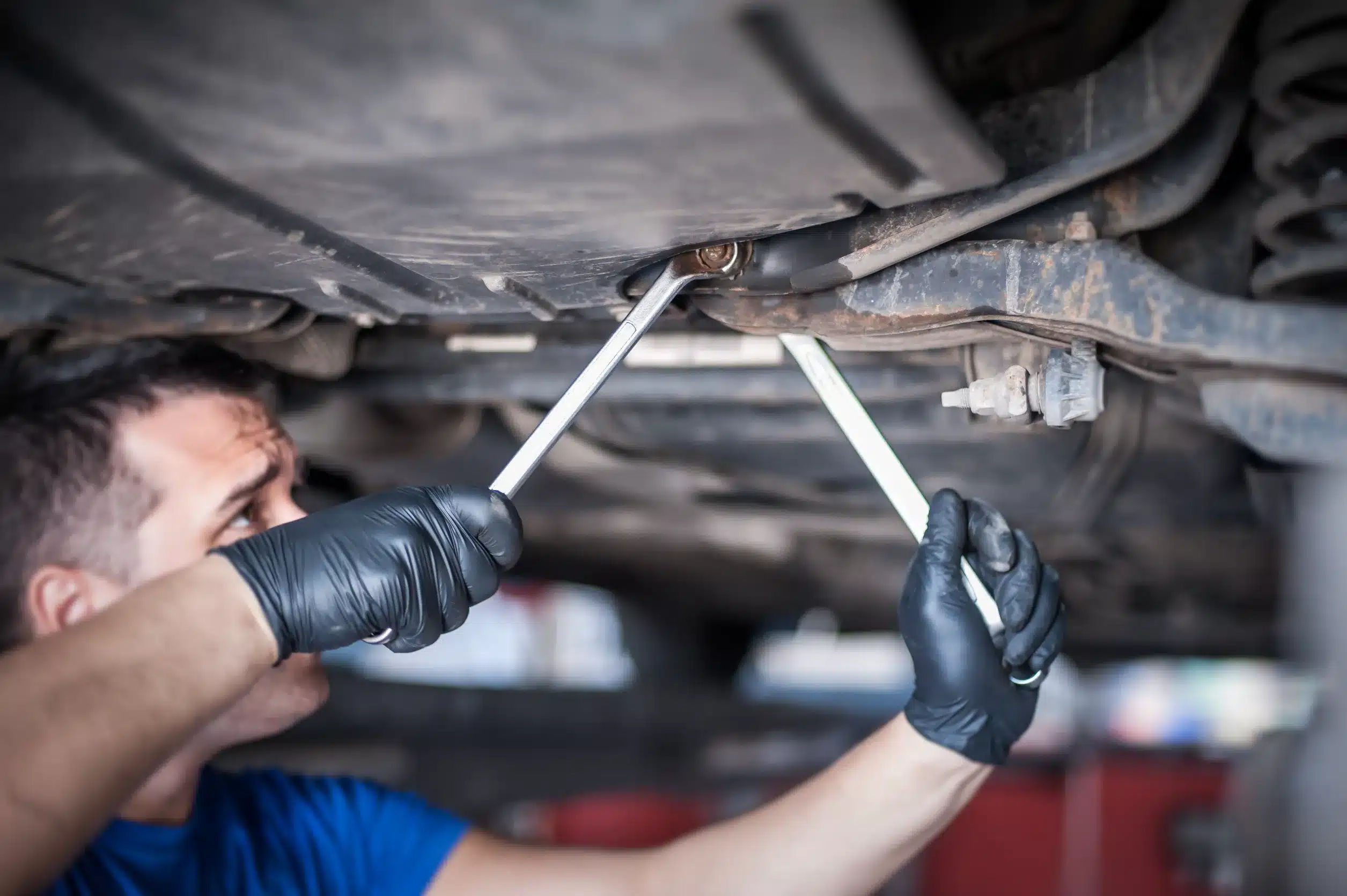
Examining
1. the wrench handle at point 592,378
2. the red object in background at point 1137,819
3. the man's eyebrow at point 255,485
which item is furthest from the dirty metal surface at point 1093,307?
the red object in background at point 1137,819

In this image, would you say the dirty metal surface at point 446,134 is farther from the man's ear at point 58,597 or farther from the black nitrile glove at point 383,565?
the man's ear at point 58,597

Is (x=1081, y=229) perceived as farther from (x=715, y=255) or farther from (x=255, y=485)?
(x=255, y=485)

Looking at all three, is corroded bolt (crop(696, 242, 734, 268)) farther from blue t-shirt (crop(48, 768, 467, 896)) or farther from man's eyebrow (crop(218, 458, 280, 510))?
blue t-shirt (crop(48, 768, 467, 896))

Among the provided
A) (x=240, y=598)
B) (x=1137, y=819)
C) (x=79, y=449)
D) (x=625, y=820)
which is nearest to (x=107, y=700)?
(x=240, y=598)

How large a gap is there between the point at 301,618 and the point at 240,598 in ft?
0.13

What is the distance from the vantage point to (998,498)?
4.69 feet

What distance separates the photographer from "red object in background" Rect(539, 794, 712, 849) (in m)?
2.84

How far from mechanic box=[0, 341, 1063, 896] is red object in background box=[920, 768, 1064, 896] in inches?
86.2

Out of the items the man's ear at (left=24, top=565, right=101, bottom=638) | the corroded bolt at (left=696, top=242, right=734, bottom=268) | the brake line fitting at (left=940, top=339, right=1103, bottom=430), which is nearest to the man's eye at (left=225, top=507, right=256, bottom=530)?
the man's ear at (left=24, top=565, right=101, bottom=638)

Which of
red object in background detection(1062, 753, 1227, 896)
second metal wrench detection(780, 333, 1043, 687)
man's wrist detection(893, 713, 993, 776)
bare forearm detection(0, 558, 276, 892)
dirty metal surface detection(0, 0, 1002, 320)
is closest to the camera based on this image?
dirty metal surface detection(0, 0, 1002, 320)

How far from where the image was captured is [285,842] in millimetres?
1101

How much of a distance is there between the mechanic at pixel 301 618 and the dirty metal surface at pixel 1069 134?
27 cm

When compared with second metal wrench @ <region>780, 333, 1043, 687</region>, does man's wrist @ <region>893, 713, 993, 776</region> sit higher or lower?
lower

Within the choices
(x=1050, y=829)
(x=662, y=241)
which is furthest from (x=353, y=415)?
(x=1050, y=829)
